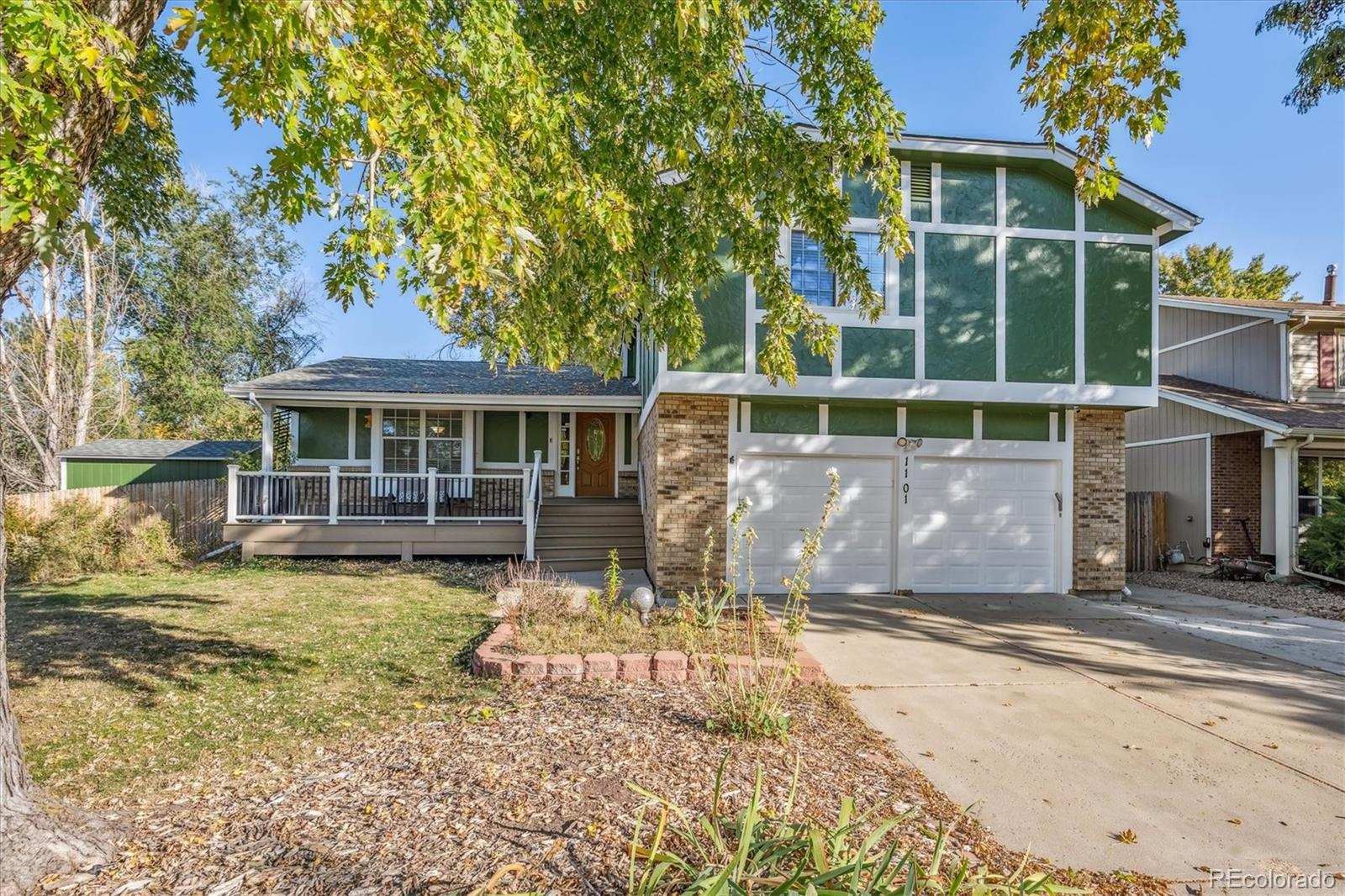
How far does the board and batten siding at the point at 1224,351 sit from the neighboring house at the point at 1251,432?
24mm

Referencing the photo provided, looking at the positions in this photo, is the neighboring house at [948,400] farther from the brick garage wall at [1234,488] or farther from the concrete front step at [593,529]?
the brick garage wall at [1234,488]

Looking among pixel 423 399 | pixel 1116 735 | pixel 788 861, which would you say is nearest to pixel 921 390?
pixel 1116 735

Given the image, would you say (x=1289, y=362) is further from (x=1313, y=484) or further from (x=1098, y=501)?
(x=1098, y=501)

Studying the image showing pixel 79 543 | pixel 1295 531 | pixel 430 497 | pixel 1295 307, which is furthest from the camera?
pixel 1295 307

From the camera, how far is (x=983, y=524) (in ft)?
30.4

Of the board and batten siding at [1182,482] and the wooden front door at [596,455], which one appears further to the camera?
the wooden front door at [596,455]

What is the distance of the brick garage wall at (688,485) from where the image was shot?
847 cm

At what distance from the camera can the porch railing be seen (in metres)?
11.3

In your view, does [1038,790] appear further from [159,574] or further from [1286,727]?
[159,574]

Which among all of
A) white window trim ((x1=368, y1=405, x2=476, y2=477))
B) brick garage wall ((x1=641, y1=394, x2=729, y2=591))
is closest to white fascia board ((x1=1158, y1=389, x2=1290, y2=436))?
brick garage wall ((x1=641, y1=394, x2=729, y2=591))

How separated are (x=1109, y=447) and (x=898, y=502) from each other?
133 inches

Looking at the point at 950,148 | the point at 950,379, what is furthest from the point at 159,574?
the point at 950,148

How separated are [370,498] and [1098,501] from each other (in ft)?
40.6

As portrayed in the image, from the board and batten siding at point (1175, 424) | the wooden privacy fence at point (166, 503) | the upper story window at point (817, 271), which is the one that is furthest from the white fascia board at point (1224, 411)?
the wooden privacy fence at point (166, 503)
